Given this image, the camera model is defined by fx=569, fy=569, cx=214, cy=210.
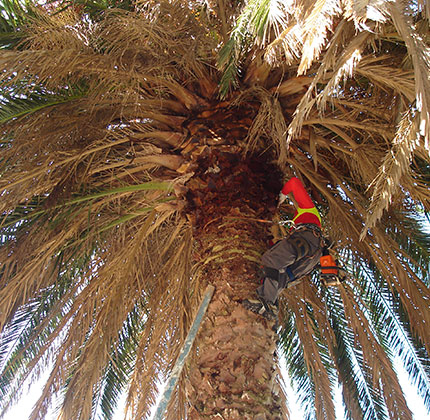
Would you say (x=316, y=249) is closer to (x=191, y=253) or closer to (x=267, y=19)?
(x=191, y=253)

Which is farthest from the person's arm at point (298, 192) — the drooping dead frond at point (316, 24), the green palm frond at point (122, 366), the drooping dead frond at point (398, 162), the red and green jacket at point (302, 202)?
the green palm frond at point (122, 366)

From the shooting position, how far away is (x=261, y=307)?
462cm

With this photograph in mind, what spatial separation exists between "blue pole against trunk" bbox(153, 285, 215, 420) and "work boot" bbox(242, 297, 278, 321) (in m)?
0.33

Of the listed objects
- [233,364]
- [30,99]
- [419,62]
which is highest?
[30,99]

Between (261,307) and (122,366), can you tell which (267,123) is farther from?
(122,366)

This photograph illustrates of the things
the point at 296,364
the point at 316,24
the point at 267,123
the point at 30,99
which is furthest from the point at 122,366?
the point at 316,24

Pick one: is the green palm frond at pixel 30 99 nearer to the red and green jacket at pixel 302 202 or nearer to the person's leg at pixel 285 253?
the red and green jacket at pixel 302 202

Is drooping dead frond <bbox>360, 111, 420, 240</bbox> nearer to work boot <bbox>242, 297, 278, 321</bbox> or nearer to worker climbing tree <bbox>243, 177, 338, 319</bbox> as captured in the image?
worker climbing tree <bbox>243, 177, 338, 319</bbox>

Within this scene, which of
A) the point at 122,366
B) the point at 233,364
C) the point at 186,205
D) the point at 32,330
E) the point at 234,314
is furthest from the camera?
the point at 122,366

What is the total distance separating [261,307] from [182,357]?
2.49 ft

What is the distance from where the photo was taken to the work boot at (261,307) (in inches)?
A: 181

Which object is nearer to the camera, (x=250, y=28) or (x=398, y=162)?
(x=398, y=162)

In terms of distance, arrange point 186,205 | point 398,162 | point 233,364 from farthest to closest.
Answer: point 186,205 < point 233,364 < point 398,162

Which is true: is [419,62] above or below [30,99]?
below
